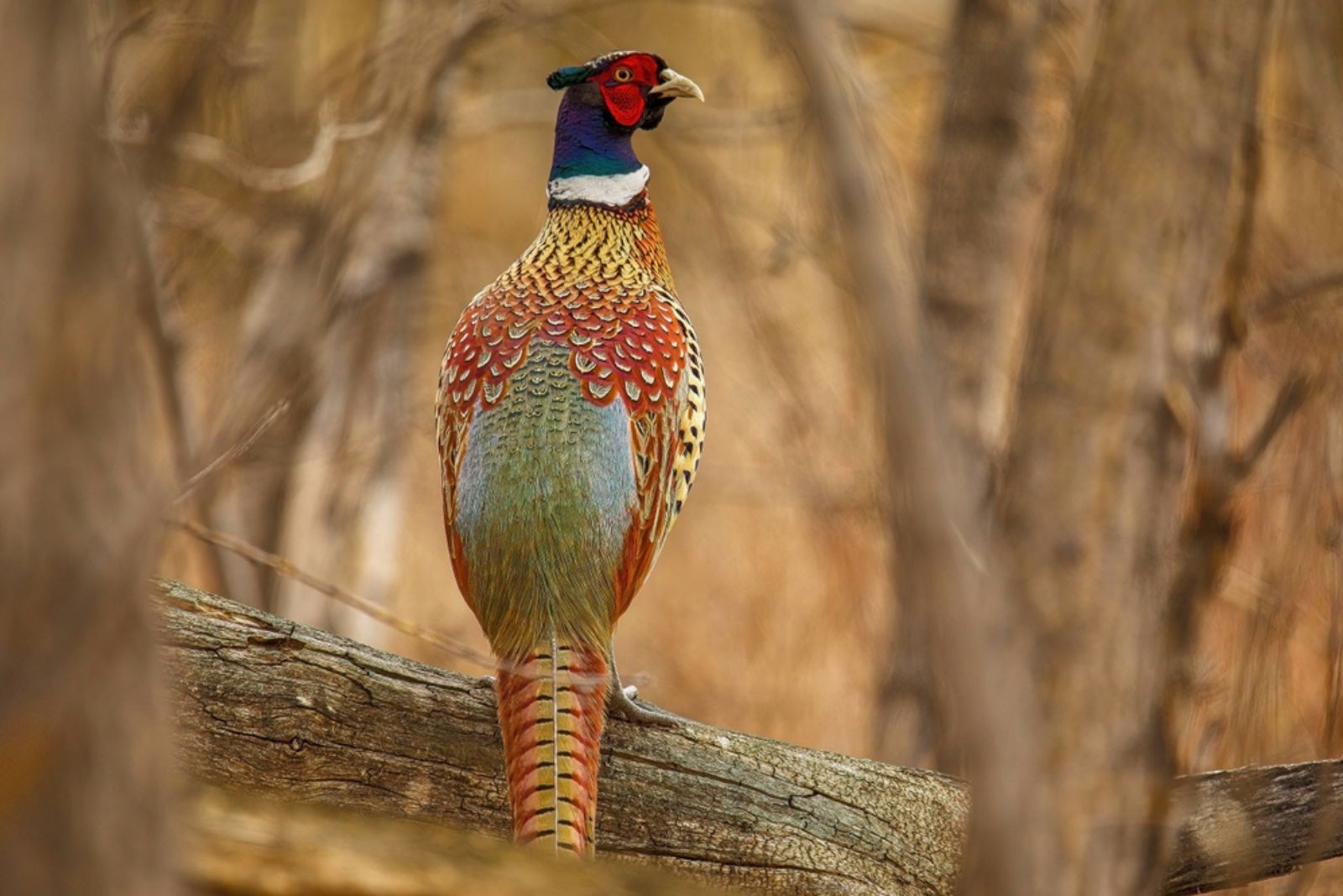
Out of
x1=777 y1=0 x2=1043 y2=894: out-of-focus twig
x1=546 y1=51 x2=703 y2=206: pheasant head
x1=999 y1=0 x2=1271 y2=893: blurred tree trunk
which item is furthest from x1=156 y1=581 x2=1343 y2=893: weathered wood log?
x1=777 y1=0 x2=1043 y2=894: out-of-focus twig

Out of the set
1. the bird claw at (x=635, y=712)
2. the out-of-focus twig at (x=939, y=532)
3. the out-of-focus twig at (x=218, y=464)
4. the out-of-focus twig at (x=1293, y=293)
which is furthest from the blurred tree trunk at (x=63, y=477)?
the out-of-focus twig at (x=1293, y=293)

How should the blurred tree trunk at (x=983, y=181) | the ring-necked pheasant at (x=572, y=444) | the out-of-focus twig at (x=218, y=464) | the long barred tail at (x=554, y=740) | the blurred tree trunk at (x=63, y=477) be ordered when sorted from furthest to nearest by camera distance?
1. the blurred tree trunk at (x=983, y=181)
2. the ring-necked pheasant at (x=572, y=444)
3. the long barred tail at (x=554, y=740)
4. the out-of-focus twig at (x=218, y=464)
5. the blurred tree trunk at (x=63, y=477)

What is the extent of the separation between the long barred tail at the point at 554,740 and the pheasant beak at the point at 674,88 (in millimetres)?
1677

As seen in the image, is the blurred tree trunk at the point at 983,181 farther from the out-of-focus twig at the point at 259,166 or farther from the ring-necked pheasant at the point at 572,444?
the ring-necked pheasant at the point at 572,444

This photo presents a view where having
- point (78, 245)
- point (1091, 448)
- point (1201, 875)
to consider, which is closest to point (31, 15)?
point (78, 245)

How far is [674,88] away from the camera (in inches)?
182

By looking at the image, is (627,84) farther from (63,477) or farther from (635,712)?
(63,477)

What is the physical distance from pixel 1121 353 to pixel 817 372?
5.41 m

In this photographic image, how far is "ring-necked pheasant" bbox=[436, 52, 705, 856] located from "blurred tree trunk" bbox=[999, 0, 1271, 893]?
3.02ft

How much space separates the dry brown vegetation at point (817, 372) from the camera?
155 centimetres

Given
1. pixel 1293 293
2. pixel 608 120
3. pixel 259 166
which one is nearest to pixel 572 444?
pixel 608 120

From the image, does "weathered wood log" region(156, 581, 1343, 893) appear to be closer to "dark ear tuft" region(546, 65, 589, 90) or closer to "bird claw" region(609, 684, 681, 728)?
"bird claw" region(609, 684, 681, 728)

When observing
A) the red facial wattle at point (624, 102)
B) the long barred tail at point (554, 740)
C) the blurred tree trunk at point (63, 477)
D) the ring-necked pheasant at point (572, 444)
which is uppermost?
the red facial wattle at point (624, 102)

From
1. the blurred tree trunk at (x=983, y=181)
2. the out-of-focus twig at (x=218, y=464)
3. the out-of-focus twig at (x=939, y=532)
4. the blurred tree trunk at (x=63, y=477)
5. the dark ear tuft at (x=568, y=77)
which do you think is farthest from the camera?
the blurred tree trunk at (x=983, y=181)
